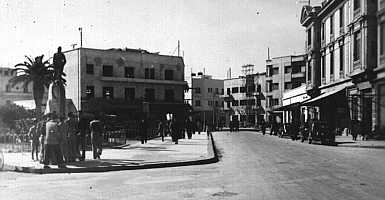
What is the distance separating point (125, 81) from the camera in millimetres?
56906

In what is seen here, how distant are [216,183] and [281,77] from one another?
6883 cm

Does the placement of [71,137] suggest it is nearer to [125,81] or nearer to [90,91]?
[90,91]

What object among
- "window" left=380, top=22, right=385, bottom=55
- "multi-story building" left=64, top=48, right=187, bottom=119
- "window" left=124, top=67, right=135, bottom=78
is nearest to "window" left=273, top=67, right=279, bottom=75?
"multi-story building" left=64, top=48, right=187, bottom=119

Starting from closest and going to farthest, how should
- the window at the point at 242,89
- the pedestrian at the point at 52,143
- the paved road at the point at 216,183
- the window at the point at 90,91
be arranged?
the paved road at the point at 216,183 → the pedestrian at the point at 52,143 → the window at the point at 90,91 → the window at the point at 242,89

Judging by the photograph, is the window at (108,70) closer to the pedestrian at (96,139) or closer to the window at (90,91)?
the window at (90,91)

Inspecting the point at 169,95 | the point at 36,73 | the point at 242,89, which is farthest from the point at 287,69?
the point at 36,73

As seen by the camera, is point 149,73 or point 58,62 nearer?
point 58,62

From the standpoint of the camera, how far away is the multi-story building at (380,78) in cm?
939

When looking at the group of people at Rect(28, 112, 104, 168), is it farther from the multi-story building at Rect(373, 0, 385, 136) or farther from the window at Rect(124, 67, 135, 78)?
the window at Rect(124, 67, 135, 78)

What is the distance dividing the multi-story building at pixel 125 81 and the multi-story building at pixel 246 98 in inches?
855

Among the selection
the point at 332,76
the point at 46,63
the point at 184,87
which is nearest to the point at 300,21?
the point at 332,76

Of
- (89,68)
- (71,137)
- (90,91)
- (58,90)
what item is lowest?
(71,137)

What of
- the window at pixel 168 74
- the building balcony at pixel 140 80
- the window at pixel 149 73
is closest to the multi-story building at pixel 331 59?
the building balcony at pixel 140 80

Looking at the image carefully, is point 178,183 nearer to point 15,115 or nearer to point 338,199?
point 338,199
